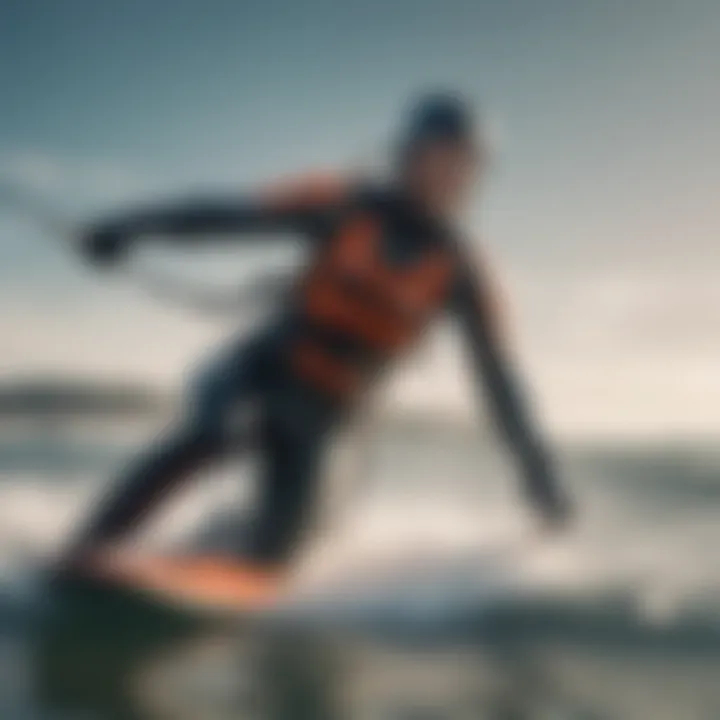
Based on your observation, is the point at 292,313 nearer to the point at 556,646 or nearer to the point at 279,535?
the point at 279,535

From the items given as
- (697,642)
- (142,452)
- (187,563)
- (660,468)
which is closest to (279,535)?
(187,563)

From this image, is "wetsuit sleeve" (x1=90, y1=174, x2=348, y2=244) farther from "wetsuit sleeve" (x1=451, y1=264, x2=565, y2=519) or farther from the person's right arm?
"wetsuit sleeve" (x1=451, y1=264, x2=565, y2=519)

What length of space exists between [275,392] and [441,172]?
0.49 metres

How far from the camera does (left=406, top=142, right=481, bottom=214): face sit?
1.81 metres

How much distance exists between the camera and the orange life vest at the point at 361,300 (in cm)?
177

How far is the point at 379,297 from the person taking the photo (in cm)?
177

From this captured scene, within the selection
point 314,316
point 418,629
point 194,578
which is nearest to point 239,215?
point 314,316

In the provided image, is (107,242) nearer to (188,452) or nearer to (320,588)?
(188,452)

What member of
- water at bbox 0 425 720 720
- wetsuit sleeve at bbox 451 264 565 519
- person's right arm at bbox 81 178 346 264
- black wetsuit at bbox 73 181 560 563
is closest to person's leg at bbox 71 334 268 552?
black wetsuit at bbox 73 181 560 563

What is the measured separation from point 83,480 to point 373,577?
35.0 inches

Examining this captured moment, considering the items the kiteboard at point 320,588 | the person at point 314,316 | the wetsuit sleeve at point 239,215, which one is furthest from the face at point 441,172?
the kiteboard at point 320,588

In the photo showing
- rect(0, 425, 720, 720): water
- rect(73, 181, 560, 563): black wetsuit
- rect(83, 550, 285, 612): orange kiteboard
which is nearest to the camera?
rect(0, 425, 720, 720): water

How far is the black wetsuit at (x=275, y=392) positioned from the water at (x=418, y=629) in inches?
4.6

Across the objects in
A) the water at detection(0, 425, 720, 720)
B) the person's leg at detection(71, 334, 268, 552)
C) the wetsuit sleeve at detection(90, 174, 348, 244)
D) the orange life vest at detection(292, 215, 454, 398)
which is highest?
the wetsuit sleeve at detection(90, 174, 348, 244)
